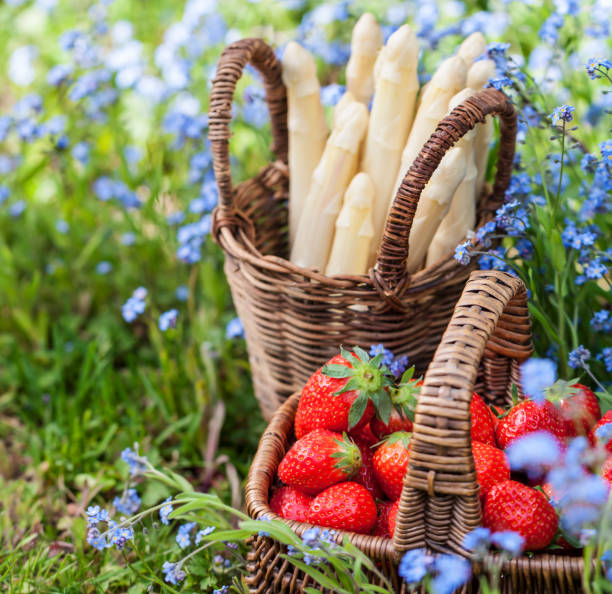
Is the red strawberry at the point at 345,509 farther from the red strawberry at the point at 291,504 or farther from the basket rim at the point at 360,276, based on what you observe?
the basket rim at the point at 360,276

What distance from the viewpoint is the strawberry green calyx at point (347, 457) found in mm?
1089

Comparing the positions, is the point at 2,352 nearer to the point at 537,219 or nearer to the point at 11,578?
the point at 11,578

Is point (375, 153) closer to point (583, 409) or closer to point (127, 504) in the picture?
point (583, 409)

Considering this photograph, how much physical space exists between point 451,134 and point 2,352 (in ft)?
4.96

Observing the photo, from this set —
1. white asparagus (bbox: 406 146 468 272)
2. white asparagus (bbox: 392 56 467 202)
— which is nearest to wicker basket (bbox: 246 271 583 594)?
white asparagus (bbox: 406 146 468 272)

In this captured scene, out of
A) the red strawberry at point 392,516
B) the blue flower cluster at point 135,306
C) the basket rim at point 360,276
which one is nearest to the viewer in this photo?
the red strawberry at point 392,516

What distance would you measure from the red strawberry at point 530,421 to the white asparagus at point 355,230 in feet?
1.60

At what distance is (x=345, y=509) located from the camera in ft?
3.38

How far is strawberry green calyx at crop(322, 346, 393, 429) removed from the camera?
1088 millimetres

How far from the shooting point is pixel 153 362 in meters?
1.98

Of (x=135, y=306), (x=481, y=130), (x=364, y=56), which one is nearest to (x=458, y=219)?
(x=481, y=130)

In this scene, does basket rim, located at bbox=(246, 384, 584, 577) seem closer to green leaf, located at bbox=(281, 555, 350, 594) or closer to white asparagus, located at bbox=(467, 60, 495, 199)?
green leaf, located at bbox=(281, 555, 350, 594)

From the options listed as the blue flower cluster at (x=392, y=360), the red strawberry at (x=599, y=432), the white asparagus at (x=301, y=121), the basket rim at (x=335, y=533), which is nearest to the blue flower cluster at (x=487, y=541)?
the basket rim at (x=335, y=533)

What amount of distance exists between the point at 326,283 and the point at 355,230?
0.72ft
